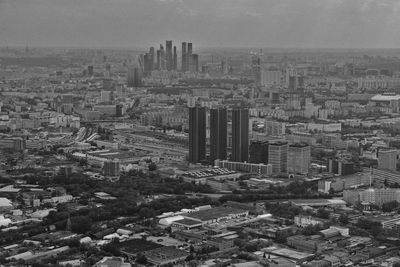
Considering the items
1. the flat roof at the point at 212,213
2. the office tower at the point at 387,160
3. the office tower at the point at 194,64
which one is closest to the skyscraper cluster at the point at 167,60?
the office tower at the point at 194,64

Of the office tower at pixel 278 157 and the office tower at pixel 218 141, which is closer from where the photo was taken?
the office tower at pixel 278 157

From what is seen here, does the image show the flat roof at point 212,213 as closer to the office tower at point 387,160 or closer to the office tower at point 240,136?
the office tower at point 240,136

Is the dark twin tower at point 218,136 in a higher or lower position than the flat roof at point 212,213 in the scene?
higher

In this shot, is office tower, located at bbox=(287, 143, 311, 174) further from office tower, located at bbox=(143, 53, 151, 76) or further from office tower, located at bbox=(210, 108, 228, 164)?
office tower, located at bbox=(143, 53, 151, 76)

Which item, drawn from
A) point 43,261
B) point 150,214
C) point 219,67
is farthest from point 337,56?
point 43,261

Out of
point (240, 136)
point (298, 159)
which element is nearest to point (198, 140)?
point (240, 136)

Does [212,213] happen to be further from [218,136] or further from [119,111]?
[119,111]

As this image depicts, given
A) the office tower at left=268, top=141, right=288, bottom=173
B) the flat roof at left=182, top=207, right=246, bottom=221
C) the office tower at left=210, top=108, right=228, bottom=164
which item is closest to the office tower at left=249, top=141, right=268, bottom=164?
the office tower at left=268, top=141, right=288, bottom=173

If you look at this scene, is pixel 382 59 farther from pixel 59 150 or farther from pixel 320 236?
pixel 320 236
